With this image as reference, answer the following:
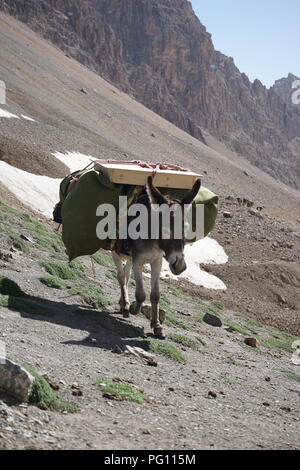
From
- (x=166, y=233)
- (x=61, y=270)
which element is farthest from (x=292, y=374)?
(x=61, y=270)

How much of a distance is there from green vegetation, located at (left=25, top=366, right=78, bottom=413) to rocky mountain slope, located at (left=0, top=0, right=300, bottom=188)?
120 meters

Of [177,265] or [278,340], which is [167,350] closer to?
[177,265]

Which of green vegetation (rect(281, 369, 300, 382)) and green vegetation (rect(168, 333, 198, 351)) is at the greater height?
green vegetation (rect(281, 369, 300, 382))

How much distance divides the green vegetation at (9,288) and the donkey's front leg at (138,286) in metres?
2.28

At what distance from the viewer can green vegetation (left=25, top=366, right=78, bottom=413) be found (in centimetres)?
729

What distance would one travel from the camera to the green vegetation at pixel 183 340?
1298 centimetres

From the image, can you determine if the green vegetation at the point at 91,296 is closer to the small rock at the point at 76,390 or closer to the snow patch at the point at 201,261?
the small rock at the point at 76,390

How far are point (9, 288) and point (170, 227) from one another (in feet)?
11.3

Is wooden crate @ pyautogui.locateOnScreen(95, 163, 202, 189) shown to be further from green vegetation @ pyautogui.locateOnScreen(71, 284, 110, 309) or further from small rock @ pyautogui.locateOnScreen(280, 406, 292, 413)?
small rock @ pyautogui.locateOnScreen(280, 406, 292, 413)

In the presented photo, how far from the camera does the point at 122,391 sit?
8.54 m

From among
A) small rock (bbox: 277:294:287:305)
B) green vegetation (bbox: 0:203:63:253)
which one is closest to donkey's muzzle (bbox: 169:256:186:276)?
green vegetation (bbox: 0:203:63:253)

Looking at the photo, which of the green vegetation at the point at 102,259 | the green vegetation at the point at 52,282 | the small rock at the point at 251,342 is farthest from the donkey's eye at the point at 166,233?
the green vegetation at the point at 102,259

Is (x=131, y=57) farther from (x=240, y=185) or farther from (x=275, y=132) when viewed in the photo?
(x=240, y=185)

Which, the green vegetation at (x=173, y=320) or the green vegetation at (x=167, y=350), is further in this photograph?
the green vegetation at (x=173, y=320)
